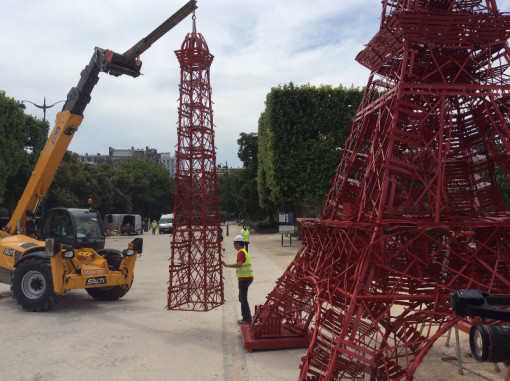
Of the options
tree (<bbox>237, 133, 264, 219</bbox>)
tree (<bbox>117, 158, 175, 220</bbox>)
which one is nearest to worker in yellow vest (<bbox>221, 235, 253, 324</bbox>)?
tree (<bbox>237, 133, 264, 219</bbox>)

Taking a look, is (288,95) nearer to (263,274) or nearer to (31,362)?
(263,274)

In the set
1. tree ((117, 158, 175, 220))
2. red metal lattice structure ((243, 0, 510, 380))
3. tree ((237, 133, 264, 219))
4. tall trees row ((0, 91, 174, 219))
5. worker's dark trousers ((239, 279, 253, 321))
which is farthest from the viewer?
tree ((117, 158, 175, 220))

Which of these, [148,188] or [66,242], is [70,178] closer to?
[148,188]

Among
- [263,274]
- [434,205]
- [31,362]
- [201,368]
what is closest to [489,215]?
[434,205]

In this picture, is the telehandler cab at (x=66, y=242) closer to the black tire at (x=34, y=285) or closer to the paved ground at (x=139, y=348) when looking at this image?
the black tire at (x=34, y=285)

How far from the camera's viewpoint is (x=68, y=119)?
35.4 ft

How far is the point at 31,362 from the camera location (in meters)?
6.44

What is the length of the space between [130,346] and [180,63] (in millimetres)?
5426

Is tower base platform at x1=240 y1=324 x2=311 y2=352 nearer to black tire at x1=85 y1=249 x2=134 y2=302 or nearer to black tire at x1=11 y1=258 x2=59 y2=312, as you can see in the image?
black tire at x1=85 y1=249 x2=134 y2=302

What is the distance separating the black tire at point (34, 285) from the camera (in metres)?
9.70

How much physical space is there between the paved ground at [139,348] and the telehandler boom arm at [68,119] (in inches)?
103

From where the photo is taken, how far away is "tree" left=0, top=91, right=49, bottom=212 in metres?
25.1

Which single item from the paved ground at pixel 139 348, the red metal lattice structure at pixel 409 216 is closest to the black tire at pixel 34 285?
the paved ground at pixel 139 348

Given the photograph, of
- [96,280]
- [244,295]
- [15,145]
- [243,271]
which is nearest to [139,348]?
[244,295]
